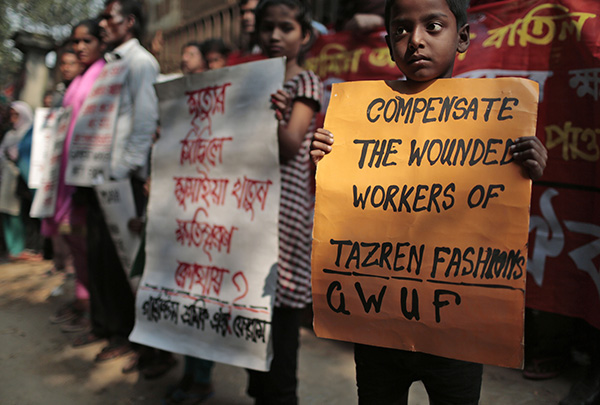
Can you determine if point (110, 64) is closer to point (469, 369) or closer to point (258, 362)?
point (258, 362)

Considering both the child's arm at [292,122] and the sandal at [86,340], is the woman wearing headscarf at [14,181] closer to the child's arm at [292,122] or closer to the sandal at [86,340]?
A: the sandal at [86,340]

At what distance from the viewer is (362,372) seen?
1.26 metres

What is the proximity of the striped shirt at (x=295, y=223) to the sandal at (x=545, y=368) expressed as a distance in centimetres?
147

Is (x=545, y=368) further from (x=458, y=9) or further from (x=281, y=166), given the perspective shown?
(x=458, y=9)

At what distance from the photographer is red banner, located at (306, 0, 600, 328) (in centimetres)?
199

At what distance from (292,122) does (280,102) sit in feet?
0.29

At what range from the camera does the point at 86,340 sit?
3143 millimetres

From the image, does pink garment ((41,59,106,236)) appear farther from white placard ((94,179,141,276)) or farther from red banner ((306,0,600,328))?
red banner ((306,0,600,328))

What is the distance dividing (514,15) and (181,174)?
71.5 inches

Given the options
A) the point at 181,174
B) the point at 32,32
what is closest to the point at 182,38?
the point at 32,32

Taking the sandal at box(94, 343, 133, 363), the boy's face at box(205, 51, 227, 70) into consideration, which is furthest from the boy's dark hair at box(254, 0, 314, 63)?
the sandal at box(94, 343, 133, 363)

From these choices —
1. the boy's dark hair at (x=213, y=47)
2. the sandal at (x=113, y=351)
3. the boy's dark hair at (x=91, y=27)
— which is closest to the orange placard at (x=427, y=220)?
the sandal at (x=113, y=351)

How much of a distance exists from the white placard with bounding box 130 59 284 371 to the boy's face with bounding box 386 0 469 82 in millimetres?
661

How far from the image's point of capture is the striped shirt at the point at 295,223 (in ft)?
5.72
